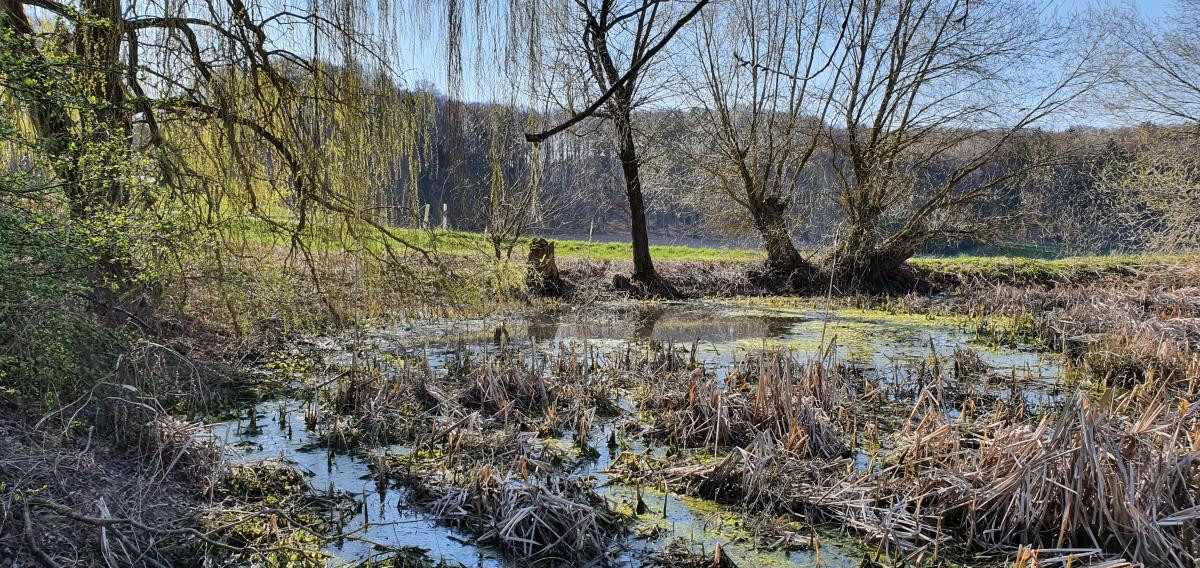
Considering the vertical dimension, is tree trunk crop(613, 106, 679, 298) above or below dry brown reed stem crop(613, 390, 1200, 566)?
above

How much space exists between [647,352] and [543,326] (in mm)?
2756

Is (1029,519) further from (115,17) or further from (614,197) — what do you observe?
(614,197)

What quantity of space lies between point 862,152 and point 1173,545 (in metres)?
10.9

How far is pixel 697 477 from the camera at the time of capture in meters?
4.39

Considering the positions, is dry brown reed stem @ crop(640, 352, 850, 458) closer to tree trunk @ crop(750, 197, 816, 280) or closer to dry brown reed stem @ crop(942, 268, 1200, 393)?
dry brown reed stem @ crop(942, 268, 1200, 393)

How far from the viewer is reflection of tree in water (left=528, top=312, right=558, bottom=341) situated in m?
9.50

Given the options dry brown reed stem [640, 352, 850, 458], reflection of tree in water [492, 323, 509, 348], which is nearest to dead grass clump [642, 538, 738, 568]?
dry brown reed stem [640, 352, 850, 458]

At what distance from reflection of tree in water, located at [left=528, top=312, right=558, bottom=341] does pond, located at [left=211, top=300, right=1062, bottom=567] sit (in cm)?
2

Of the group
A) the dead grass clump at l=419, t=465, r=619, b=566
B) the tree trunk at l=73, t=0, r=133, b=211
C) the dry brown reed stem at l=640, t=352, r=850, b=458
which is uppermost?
the tree trunk at l=73, t=0, r=133, b=211

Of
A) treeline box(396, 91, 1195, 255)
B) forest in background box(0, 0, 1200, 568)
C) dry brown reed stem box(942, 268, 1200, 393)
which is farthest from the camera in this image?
treeline box(396, 91, 1195, 255)

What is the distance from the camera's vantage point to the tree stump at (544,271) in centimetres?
1260

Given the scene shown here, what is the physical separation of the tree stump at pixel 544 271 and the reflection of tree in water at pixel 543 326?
3.98 ft

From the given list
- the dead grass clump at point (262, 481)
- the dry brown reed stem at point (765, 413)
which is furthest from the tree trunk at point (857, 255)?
the dead grass clump at point (262, 481)

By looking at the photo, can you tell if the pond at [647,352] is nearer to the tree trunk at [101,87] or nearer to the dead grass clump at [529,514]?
the dead grass clump at [529,514]
